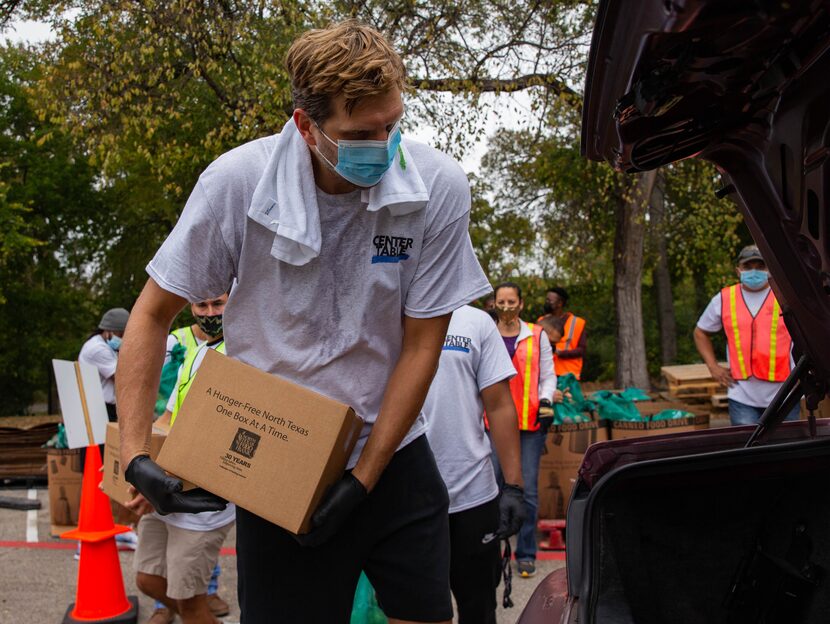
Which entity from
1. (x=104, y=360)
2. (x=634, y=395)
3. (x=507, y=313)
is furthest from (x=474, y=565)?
(x=634, y=395)

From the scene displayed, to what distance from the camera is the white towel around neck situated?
91.9 inches

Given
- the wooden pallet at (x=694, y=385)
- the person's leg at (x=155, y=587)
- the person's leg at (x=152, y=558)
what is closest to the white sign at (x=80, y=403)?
the person's leg at (x=152, y=558)

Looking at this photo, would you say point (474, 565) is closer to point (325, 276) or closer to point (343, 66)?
point (325, 276)

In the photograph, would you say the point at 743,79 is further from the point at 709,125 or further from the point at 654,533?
the point at 654,533

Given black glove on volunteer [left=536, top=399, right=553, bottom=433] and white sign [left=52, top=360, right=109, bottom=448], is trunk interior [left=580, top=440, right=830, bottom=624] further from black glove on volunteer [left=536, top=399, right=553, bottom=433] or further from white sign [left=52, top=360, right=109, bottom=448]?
black glove on volunteer [left=536, top=399, right=553, bottom=433]

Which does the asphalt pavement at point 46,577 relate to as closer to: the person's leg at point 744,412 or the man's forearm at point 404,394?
the person's leg at point 744,412

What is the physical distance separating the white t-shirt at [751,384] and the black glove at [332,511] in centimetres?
502

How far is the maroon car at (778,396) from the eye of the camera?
160cm

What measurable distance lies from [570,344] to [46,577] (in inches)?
211

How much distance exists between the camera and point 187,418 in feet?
7.96

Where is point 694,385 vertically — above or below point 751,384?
below

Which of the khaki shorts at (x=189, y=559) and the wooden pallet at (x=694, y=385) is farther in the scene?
the wooden pallet at (x=694, y=385)

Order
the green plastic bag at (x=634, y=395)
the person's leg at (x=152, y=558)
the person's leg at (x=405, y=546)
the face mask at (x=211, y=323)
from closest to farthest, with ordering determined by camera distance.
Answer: the person's leg at (x=405, y=546) → the face mask at (x=211, y=323) → the person's leg at (x=152, y=558) → the green plastic bag at (x=634, y=395)

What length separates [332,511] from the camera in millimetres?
2320
